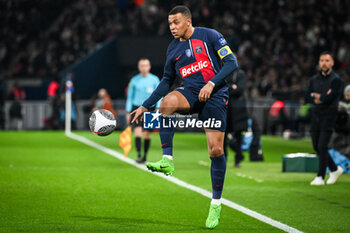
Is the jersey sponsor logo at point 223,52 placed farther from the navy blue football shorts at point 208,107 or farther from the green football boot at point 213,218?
the green football boot at point 213,218

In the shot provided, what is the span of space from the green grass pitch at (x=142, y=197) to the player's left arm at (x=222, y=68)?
1.43m

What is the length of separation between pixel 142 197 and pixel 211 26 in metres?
22.2

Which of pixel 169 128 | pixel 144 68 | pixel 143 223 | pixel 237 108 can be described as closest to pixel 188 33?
pixel 169 128

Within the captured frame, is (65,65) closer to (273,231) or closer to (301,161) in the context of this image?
(301,161)

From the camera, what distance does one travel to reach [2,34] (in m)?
33.2

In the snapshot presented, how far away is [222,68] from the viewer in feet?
22.6

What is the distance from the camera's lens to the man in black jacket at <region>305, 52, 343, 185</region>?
10844mm

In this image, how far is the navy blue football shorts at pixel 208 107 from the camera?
705 cm

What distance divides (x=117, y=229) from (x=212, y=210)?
102 cm

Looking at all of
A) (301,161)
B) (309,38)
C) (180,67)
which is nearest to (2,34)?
(309,38)

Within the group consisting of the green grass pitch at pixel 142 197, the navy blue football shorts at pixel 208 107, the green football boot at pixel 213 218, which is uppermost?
the navy blue football shorts at pixel 208 107

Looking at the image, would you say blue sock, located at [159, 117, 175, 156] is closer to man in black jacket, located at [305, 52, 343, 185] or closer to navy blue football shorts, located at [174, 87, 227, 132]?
navy blue football shorts, located at [174, 87, 227, 132]

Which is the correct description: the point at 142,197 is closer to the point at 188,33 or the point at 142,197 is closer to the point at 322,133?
the point at 188,33

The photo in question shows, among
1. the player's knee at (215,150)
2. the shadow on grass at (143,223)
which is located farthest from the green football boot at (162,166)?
the shadow on grass at (143,223)
